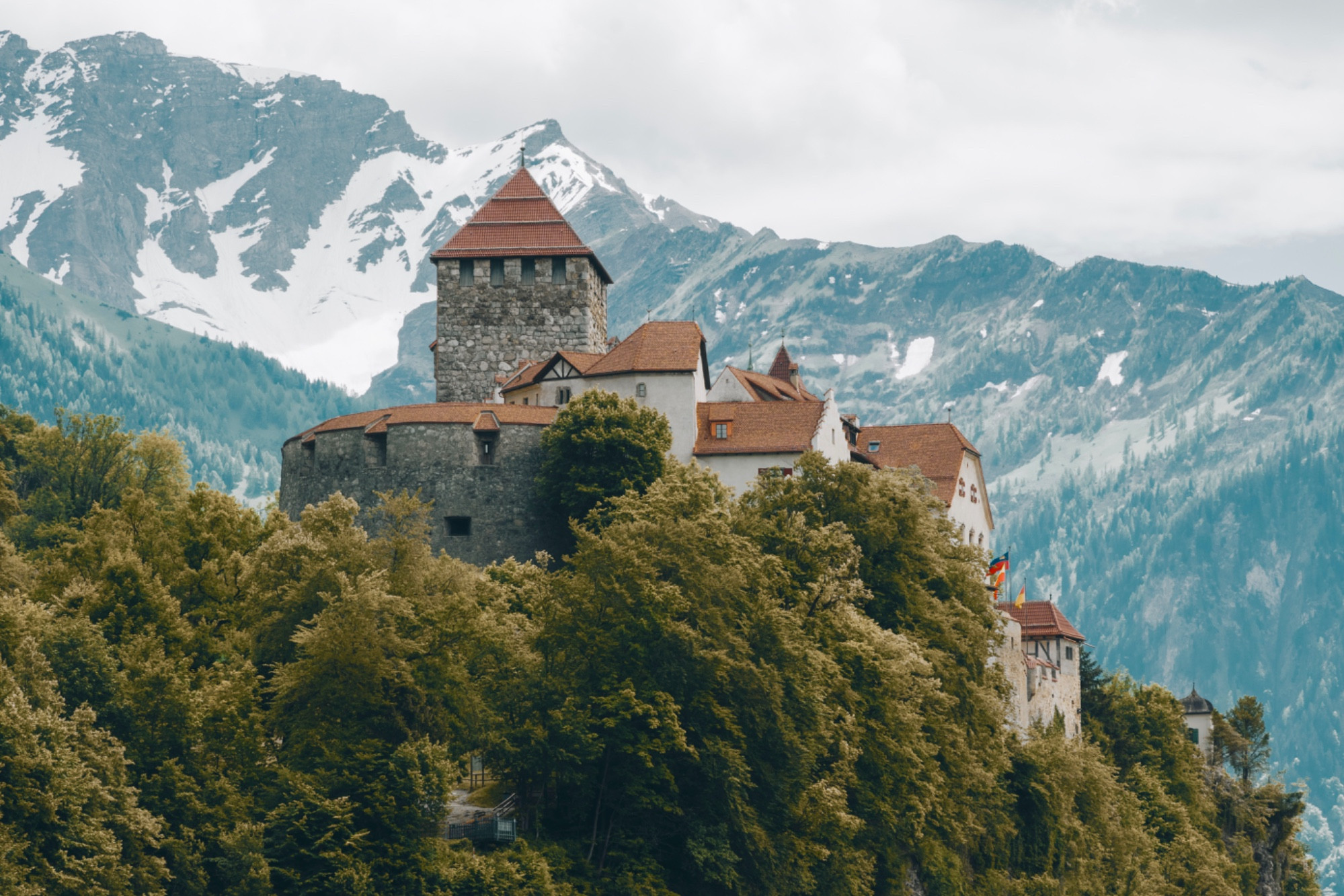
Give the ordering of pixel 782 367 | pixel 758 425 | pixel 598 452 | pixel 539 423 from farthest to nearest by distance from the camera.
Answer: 1. pixel 782 367
2. pixel 758 425
3. pixel 539 423
4. pixel 598 452

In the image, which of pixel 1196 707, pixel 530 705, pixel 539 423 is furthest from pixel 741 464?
pixel 1196 707

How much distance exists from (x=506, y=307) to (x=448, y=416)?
52.1ft

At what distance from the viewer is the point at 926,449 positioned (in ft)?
376

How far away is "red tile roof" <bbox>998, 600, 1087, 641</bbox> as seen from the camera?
4227 inches

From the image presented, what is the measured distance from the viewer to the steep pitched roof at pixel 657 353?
3750 inches

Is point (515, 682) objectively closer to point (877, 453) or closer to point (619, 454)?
point (619, 454)

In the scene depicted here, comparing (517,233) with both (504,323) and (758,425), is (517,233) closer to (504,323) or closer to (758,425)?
(504,323)

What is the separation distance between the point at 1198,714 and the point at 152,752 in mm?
100076

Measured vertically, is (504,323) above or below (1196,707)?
above

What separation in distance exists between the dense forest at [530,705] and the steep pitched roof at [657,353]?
1346 cm

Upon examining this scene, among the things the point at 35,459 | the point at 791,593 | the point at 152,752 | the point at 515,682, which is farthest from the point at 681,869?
the point at 35,459

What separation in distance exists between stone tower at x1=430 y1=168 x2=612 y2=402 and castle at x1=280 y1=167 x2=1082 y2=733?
0.09 metres

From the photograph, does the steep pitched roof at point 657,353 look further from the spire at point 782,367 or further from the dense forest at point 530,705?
the spire at point 782,367

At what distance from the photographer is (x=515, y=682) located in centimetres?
6106
